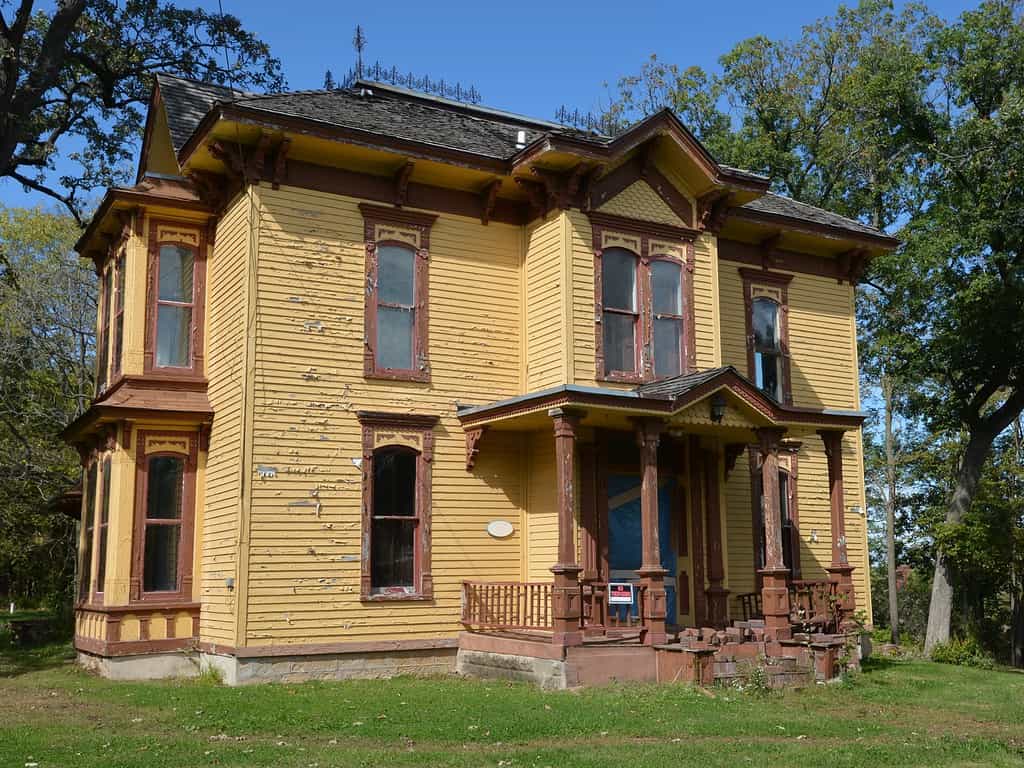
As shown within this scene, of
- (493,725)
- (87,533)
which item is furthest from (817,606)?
(87,533)

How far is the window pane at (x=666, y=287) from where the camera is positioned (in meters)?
17.2

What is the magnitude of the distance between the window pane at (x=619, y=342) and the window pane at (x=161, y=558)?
709 centimetres

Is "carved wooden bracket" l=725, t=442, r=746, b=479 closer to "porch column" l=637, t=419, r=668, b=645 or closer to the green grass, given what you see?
"porch column" l=637, t=419, r=668, b=645

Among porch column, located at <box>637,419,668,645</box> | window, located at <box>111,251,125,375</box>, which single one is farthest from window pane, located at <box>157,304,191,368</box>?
porch column, located at <box>637,419,668,645</box>

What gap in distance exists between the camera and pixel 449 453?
16406 mm

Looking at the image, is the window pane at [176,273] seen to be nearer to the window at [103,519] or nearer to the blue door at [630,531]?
the window at [103,519]

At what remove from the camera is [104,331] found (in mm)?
19297

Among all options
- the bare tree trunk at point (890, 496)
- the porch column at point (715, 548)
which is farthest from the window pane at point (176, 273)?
the bare tree trunk at point (890, 496)

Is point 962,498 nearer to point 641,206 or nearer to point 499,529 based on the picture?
point 641,206

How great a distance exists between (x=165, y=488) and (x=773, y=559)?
917 centimetres

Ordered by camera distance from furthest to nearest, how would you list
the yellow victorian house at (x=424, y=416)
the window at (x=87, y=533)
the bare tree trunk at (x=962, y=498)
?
1. the bare tree trunk at (x=962, y=498)
2. the window at (x=87, y=533)
3. the yellow victorian house at (x=424, y=416)

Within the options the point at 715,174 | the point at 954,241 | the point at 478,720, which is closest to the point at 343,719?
the point at 478,720

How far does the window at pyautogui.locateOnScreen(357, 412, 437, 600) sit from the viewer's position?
51.2ft

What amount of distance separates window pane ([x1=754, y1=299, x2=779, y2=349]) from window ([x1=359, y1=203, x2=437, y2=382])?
6.68 m
